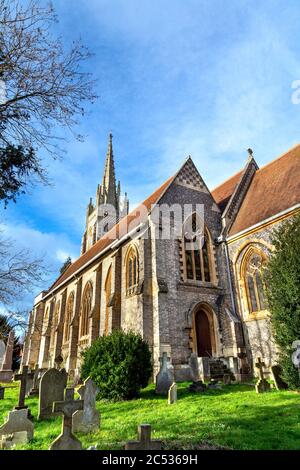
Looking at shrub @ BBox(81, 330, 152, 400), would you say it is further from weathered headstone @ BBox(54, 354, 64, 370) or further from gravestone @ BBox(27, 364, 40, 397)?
weathered headstone @ BBox(54, 354, 64, 370)

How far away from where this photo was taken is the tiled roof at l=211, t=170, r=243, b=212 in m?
18.9

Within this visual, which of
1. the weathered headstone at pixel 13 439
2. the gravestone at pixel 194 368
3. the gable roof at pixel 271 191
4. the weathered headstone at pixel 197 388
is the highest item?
the gable roof at pixel 271 191

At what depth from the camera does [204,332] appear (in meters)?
14.7

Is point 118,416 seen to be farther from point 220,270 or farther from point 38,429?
point 220,270

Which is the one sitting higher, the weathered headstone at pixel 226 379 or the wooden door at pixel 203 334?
the wooden door at pixel 203 334

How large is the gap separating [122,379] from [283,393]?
4.78m

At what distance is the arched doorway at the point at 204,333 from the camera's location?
14336mm

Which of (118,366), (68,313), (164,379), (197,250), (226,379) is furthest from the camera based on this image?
(68,313)

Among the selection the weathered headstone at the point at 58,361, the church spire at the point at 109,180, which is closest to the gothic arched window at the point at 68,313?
the weathered headstone at the point at 58,361

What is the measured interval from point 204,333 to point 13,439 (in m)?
10.4

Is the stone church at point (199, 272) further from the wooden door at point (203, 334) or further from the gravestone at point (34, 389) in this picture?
the gravestone at point (34, 389)

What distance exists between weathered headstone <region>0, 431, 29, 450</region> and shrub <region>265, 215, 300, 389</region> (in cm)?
736

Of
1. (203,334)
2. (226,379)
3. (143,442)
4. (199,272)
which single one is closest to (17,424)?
(143,442)

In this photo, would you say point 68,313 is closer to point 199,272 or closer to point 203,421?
point 199,272
